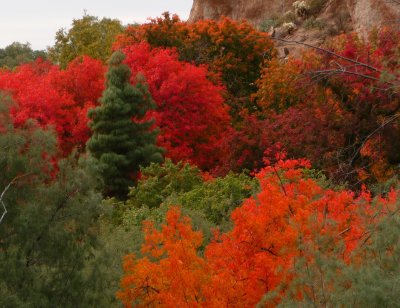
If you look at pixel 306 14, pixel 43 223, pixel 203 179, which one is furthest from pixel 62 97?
pixel 306 14

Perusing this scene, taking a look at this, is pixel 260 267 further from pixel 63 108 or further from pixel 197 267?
pixel 63 108

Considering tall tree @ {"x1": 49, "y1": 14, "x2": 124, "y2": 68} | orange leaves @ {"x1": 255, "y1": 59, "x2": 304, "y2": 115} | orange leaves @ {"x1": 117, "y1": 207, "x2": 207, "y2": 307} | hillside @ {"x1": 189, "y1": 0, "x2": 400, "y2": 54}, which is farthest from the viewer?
tall tree @ {"x1": 49, "y1": 14, "x2": 124, "y2": 68}

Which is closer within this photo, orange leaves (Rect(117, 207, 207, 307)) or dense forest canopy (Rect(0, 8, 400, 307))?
dense forest canopy (Rect(0, 8, 400, 307))

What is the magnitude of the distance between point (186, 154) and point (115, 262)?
1914 cm

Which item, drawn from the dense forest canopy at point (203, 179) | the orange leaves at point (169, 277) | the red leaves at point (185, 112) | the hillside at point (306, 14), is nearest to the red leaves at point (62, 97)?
the dense forest canopy at point (203, 179)

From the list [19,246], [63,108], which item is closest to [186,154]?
[63,108]

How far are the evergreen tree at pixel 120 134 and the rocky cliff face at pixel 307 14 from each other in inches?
509

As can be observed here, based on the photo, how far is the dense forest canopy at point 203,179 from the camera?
10984 mm

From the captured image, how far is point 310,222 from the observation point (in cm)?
1152

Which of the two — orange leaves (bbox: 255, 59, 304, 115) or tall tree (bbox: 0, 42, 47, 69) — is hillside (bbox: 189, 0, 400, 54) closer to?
orange leaves (bbox: 255, 59, 304, 115)

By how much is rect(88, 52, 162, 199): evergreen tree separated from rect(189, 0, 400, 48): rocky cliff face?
12.9 metres

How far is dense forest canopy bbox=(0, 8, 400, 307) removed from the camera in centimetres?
1098

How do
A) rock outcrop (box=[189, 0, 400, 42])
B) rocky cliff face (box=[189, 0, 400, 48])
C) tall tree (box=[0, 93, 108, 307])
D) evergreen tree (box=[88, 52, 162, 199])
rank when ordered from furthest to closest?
rocky cliff face (box=[189, 0, 400, 48])
rock outcrop (box=[189, 0, 400, 42])
evergreen tree (box=[88, 52, 162, 199])
tall tree (box=[0, 93, 108, 307])

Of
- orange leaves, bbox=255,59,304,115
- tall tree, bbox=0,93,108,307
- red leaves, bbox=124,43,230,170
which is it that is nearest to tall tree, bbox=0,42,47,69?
orange leaves, bbox=255,59,304,115
